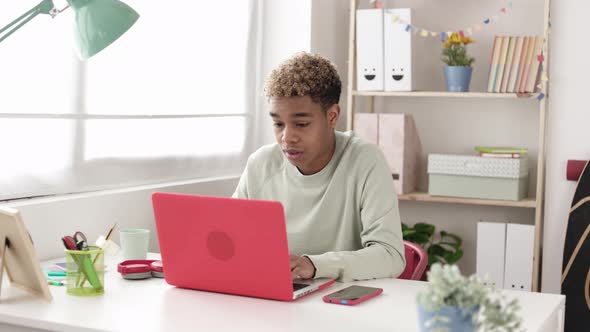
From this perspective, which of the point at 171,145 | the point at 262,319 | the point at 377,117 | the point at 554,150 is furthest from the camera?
the point at 377,117

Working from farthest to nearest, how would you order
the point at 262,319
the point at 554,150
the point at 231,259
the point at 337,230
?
the point at 554,150 → the point at 337,230 → the point at 231,259 → the point at 262,319

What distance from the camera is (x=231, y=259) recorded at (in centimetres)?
172

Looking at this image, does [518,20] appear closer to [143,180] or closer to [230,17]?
[230,17]

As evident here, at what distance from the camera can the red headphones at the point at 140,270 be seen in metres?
1.91

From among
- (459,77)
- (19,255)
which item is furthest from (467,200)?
(19,255)

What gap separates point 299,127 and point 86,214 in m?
0.71

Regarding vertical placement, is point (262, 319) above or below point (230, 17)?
below

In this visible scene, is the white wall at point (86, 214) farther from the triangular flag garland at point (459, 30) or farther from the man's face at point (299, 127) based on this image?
the triangular flag garland at point (459, 30)

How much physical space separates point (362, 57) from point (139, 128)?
45.8 inches

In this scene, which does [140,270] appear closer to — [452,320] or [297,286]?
[297,286]

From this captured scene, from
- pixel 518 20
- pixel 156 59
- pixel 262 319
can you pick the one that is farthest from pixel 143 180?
pixel 518 20

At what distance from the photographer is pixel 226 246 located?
1.72 metres

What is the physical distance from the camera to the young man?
2.10 m

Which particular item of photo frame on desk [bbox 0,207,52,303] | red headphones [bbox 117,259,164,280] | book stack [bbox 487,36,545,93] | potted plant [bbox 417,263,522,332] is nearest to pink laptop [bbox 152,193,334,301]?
red headphones [bbox 117,259,164,280]
